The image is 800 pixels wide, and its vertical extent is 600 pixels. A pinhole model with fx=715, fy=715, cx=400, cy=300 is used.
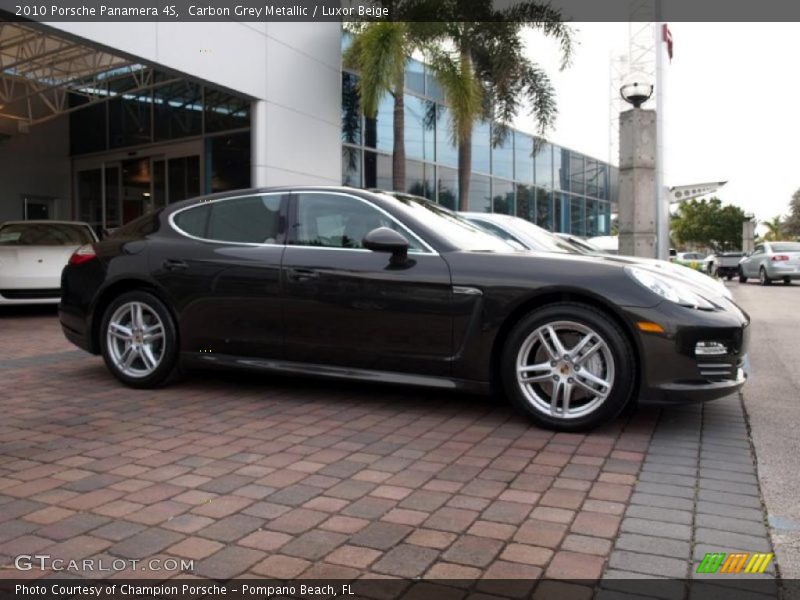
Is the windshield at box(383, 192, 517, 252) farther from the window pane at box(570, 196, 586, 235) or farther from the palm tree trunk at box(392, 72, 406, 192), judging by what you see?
the window pane at box(570, 196, 586, 235)

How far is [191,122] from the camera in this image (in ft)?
56.8

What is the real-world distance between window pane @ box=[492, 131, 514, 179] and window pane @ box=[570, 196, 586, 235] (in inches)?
275

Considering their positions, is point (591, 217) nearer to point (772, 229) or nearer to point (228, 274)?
point (228, 274)

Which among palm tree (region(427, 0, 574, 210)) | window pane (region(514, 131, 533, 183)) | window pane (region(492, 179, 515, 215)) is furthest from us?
window pane (region(514, 131, 533, 183))

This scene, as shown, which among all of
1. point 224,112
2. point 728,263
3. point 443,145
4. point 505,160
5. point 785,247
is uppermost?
point 505,160

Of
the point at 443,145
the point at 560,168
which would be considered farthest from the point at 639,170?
the point at 560,168

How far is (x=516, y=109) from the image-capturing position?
19.8 m

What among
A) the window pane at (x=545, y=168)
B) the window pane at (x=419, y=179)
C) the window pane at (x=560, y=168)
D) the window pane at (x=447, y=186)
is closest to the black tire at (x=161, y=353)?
the window pane at (x=419, y=179)

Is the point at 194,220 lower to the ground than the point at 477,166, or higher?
lower

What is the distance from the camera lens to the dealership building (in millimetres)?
12367

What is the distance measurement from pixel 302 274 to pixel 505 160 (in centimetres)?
2303

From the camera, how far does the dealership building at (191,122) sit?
12.4m

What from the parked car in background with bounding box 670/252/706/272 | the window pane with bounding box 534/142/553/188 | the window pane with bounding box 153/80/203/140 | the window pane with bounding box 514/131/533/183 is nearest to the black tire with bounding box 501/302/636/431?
the parked car in background with bounding box 670/252/706/272

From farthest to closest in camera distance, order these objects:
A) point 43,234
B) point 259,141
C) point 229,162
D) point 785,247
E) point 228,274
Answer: point 785,247, point 229,162, point 259,141, point 43,234, point 228,274
